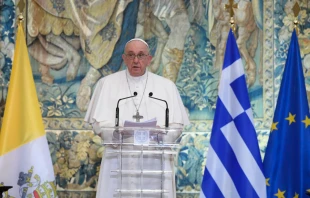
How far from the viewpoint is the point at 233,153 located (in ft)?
25.1

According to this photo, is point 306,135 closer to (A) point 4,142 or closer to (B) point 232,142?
(B) point 232,142

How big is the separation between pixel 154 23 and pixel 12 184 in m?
2.98

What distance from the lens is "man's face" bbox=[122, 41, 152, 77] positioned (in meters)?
8.45

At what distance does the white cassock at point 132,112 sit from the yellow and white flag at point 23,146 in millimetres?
554

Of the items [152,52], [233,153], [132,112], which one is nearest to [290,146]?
[233,153]

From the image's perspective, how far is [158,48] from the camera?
32.7 feet

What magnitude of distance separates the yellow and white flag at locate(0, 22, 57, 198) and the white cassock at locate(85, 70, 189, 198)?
1.82 ft

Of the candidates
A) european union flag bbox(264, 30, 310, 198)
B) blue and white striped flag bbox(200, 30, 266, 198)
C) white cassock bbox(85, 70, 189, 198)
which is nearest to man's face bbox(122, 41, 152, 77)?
white cassock bbox(85, 70, 189, 198)

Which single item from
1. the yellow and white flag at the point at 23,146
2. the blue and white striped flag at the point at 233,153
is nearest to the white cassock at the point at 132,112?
the blue and white striped flag at the point at 233,153

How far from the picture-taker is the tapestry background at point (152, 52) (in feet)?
32.3

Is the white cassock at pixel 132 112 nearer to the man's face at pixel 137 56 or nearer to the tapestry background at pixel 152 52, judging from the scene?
the man's face at pixel 137 56

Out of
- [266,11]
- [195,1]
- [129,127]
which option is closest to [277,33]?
[266,11]

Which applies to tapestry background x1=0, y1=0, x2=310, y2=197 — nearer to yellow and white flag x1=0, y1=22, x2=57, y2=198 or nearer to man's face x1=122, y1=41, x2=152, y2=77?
man's face x1=122, y1=41, x2=152, y2=77

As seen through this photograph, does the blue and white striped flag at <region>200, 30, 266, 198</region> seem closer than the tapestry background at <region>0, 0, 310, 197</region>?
Yes
